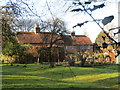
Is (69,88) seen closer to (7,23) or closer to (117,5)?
(7,23)

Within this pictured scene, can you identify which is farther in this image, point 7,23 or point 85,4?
point 7,23

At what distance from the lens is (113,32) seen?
512mm

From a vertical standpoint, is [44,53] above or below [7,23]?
below

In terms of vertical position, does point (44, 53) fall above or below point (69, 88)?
above

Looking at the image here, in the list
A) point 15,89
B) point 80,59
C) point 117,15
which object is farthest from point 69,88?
point 80,59

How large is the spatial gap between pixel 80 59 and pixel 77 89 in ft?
24.1

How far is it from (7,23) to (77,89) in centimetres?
216

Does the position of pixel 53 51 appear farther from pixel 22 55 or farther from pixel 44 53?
pixel 22 55

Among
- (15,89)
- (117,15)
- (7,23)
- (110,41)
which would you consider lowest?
(15,89)

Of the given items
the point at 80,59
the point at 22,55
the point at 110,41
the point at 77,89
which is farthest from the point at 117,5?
the point at 22,55

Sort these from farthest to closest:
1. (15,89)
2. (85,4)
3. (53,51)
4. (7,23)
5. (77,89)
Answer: (53,51) → (7,23) → (15,89) → (77,89) → (85,4)

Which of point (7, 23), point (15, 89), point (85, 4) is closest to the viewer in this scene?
point (85, 4)

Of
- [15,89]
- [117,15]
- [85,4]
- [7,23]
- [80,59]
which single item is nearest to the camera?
[85,4]

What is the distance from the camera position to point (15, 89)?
3.12m
